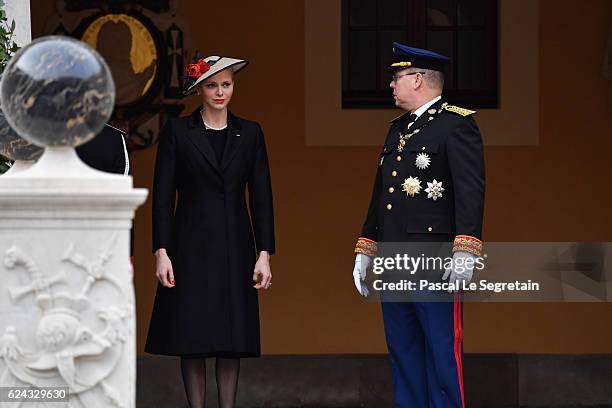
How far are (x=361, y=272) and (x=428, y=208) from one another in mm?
420

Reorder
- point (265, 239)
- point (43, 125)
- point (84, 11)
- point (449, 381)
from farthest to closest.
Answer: point (84, 11), point (265, 239), point (449, 381), point (43, 125)

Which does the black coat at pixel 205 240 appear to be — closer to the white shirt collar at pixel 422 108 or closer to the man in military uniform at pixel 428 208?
the man in military uniform at pixel 428 208

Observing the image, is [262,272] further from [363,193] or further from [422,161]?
[363,193]

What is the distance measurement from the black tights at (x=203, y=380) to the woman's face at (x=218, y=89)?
103cm

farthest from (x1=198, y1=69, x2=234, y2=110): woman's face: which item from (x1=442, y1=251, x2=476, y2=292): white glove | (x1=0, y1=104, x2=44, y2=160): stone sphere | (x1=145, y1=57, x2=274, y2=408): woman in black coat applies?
(x1=0, y1=104, x2=44, y2=160): stone sphere

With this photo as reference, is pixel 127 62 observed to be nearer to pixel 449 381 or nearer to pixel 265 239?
pixel 265 239

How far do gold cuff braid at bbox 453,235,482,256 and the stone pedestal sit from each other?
2.12m

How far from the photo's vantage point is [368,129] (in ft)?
26.9

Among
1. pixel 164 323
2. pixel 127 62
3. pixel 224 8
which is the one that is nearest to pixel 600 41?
pixel 224 8

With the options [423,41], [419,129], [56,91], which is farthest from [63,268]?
[423,41]

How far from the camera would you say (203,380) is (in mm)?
6277

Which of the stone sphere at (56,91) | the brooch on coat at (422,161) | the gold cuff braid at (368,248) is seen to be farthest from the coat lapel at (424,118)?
the stone sphere at (56,91)

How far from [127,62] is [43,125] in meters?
4.24

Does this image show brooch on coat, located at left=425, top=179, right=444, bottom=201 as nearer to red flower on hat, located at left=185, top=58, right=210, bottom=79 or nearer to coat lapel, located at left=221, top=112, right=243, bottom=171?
coat lapel, located at left=221, top=112, right=243, bottom=171
